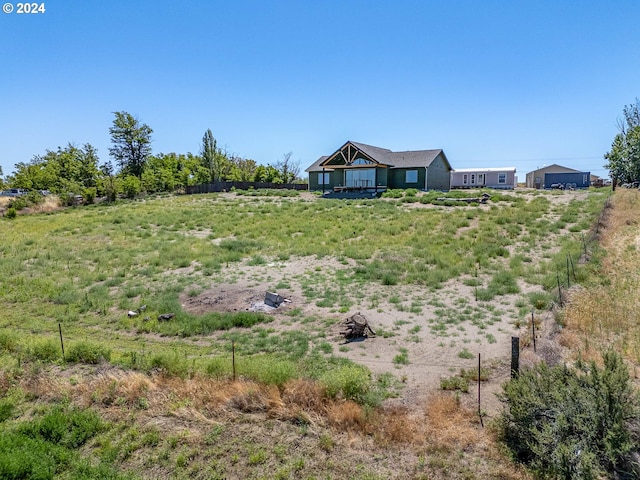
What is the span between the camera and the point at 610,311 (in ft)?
34.5

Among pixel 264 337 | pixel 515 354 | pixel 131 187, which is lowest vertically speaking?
pixel 264 337

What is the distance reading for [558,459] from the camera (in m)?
5.07

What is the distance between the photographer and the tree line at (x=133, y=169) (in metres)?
49.9

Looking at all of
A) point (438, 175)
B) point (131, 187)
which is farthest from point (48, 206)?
point (438, 175)

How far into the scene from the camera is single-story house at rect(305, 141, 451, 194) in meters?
42.8

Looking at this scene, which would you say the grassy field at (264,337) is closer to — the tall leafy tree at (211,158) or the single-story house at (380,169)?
the single-story house at (380,169)

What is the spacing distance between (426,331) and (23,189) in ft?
183

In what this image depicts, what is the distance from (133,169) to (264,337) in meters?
62.3

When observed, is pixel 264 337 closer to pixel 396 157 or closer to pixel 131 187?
pixel 396 157

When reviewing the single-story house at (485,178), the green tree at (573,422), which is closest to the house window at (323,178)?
the single-story house at (485,178)

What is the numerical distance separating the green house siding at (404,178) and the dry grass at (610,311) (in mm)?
26499

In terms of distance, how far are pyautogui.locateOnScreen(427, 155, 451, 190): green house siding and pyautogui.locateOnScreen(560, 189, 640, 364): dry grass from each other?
27387 mm

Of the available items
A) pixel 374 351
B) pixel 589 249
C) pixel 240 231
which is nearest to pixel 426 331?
pixel 374 351

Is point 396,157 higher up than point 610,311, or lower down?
higher up
